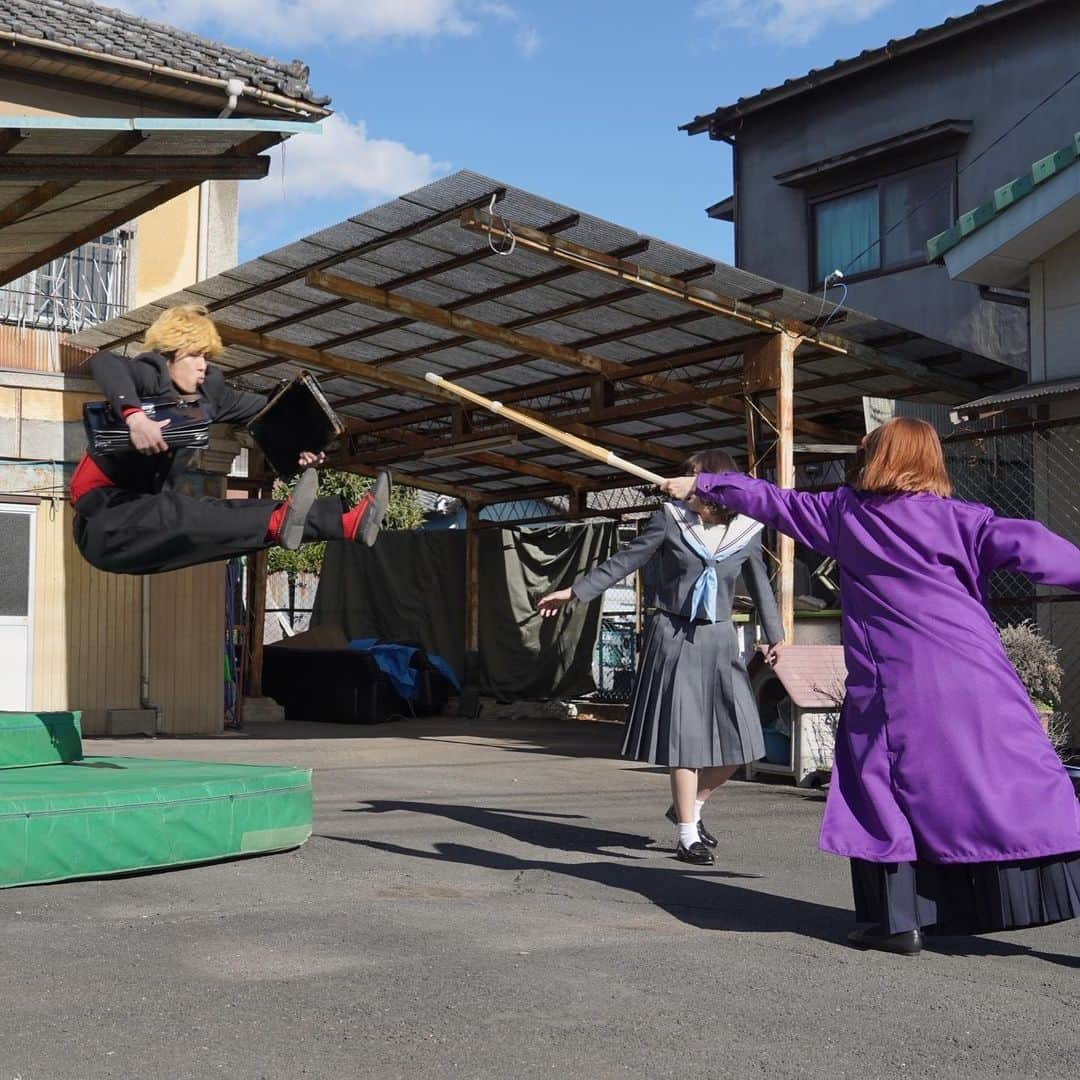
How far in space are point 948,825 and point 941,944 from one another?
1.97 feet

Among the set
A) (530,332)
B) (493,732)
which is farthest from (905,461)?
(493,732)

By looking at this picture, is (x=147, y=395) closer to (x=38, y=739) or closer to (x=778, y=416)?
(x=38, y=739)

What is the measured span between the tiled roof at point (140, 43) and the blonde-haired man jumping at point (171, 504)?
273 inches

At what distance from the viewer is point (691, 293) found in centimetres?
1161

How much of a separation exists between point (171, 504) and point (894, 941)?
3.12m

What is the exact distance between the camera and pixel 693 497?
17.7 feet

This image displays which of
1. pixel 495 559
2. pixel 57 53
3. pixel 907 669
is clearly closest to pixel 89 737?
pixel 57 53

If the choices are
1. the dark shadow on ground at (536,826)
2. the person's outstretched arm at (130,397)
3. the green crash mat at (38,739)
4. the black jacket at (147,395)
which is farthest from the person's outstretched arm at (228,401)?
the dark shadow on ground at (536,826)

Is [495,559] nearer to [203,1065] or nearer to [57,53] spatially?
[57,53]

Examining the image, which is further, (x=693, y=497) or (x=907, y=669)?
(x=693, y=497)

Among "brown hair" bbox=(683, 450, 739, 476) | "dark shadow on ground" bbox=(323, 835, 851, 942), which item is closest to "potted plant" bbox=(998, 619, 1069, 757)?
"brown hair" bbox=(683, 450, 739, 476)

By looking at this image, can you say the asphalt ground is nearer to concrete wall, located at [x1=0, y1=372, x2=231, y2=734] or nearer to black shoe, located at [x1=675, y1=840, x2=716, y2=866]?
black shoe, located at [x1=675, y1=840, x2=716, y2=866]

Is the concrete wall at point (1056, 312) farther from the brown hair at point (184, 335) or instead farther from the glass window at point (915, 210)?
the brown hair at point (184, 335)

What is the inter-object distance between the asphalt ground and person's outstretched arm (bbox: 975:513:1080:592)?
1213 mm
